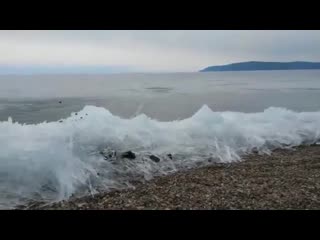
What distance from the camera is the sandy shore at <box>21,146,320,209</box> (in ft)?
19.1

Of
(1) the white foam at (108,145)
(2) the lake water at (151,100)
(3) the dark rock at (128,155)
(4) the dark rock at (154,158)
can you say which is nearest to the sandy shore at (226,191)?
(1) the white foam at (108,145)

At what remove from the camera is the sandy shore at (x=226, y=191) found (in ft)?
19.1

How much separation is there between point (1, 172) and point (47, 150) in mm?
1099

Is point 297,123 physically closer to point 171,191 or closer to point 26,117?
point 171,191

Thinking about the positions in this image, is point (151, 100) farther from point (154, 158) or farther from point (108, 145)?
point (154, 158)

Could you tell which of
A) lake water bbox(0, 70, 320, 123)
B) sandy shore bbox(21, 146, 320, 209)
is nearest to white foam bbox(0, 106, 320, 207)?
sandy shore bbox(21, 146, 320, 209)

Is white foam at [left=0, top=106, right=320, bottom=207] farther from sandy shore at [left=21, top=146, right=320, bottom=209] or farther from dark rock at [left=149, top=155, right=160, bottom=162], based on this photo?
sandy shore at [left=21, top=146, right=320, bottom=209]

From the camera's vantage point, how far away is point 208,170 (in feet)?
26.6

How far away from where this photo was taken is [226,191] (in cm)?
636

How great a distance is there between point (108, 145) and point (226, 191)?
3.91 meters

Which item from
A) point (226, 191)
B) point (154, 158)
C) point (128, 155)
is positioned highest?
point (128, 155)

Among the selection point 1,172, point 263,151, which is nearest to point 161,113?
point 263,151

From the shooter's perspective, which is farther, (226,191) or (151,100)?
(151,100)

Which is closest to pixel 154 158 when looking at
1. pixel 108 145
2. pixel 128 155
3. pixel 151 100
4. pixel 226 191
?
pixel 128 155
